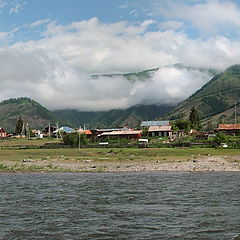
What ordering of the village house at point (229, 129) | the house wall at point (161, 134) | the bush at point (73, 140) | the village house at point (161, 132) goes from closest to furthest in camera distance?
1. the bush at point (73, 140)
2. the house wall at point (161, 134)
3. the village house at point (161, 132)
4. the village house at point (229, 129)

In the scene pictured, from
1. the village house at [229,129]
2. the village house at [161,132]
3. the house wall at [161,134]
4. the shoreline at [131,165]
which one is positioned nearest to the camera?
the shoreline at [131,165]

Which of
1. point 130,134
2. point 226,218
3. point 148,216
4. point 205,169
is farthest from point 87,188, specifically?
point 130,134

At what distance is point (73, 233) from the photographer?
20344 mm

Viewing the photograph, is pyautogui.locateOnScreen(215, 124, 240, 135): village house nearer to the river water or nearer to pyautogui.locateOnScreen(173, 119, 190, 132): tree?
pyautogui.locateOnScreen(173, 119, 190, 132): tree

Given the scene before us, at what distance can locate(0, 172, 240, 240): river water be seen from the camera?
2038cm

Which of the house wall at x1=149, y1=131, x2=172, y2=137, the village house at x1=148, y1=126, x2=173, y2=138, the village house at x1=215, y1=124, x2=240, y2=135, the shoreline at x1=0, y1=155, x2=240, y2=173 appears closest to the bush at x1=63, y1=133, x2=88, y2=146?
the shoreline at x1=0, y1=155, x2=240, y2=173

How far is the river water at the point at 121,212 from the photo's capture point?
20.4 meters

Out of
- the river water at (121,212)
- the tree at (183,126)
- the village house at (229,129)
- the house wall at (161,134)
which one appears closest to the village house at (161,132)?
the house wall at (161,134)

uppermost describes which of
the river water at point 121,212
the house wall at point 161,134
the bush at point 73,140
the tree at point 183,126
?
the tree at point 183,126

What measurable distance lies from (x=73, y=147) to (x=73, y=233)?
80814 millimetres

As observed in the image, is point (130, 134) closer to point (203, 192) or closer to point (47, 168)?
point (47, 168)

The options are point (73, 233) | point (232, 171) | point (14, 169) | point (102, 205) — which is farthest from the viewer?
point (14, 169)

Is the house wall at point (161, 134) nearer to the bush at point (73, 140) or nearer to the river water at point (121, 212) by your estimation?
the bush at point (73, 140)

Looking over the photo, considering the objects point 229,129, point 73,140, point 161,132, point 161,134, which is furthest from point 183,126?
point 73,140
